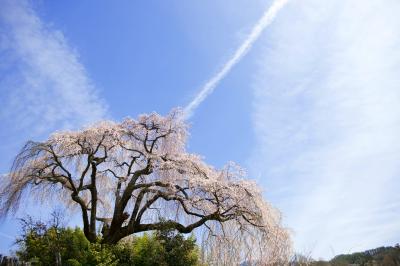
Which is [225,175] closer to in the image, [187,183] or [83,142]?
[187,183]

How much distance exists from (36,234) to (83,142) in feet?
12.5

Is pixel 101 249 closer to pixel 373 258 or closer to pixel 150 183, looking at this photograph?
pixel 150 183

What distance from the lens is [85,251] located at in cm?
1634

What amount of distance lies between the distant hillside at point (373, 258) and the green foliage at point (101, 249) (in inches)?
645

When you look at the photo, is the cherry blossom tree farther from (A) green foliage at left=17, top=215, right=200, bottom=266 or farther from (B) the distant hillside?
(B) the distant hillside

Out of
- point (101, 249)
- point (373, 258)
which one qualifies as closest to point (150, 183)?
point (101, 249)

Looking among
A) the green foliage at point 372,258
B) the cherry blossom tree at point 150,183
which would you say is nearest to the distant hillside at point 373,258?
the green foliage at point 372,258

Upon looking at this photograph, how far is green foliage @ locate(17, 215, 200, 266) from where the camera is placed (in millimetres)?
15492

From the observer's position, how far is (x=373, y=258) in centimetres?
3947

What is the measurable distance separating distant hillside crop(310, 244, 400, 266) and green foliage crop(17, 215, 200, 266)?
53.7 feet

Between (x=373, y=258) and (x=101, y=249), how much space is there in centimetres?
3023

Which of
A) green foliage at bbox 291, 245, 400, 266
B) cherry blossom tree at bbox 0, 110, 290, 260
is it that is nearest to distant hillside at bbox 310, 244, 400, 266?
green foliage at bbox 291, 245, 400, 266

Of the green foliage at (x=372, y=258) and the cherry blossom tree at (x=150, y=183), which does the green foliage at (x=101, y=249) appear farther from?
the green foliage at (x=372, y=258)

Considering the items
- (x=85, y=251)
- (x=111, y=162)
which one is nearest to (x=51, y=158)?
(x=111, y=162)
